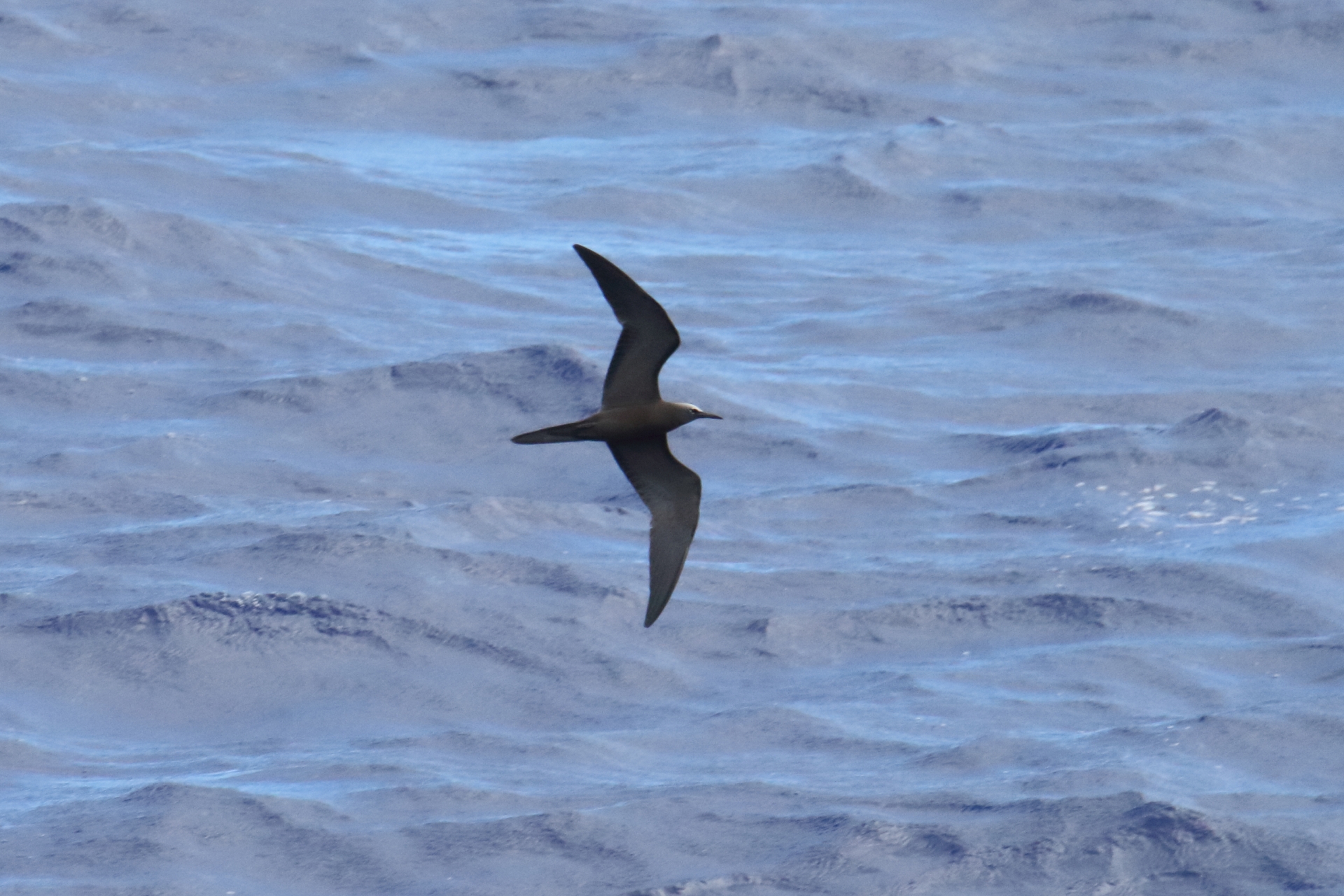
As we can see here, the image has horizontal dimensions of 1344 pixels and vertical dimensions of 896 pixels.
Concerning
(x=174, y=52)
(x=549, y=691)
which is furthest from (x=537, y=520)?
(x=174, y=52)

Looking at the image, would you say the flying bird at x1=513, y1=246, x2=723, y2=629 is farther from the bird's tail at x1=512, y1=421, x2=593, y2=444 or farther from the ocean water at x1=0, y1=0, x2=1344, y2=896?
the ocean water at x1=0, y1=0, x2=1344, y2=896

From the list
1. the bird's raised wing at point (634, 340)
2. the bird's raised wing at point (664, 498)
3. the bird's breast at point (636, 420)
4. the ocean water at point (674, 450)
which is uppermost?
the bird's raised wing at point (634, 340)

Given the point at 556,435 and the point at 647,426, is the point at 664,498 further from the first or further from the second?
the point at 556,435

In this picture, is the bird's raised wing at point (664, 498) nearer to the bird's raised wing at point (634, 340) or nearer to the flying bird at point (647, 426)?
the flying bird at point (647, 426)

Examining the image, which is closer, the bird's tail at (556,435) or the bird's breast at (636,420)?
the bird's tail at (556,435)

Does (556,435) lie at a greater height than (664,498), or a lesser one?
greater

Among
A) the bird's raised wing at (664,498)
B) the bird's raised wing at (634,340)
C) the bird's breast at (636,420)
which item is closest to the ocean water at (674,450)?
the bird's raised wing at (664,498)

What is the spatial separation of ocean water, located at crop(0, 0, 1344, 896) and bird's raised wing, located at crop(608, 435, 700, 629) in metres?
4.66

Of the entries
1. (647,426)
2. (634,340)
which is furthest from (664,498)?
(634,340)

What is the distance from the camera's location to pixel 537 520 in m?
19.3

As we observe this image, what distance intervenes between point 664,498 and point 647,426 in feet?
1.68

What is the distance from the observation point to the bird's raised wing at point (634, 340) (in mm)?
9547

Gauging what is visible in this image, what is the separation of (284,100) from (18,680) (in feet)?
42.4

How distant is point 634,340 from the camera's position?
388 inches
